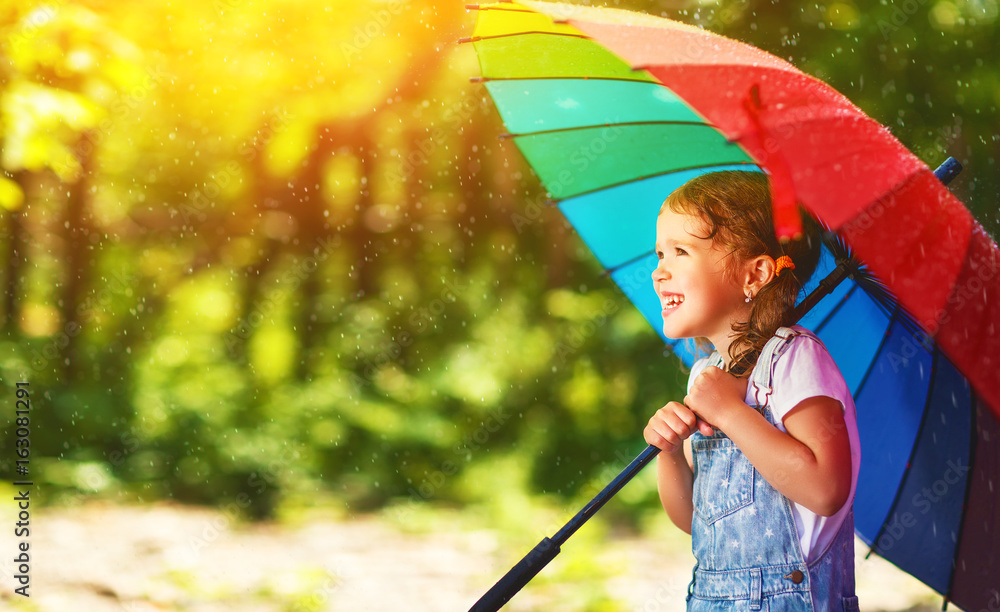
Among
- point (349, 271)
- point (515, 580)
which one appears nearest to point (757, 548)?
point (515, 580)

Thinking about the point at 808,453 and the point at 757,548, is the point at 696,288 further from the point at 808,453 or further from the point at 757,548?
the point at 757,548

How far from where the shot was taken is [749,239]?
1740 millimetres

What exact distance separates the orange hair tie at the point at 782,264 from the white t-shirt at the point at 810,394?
17cm

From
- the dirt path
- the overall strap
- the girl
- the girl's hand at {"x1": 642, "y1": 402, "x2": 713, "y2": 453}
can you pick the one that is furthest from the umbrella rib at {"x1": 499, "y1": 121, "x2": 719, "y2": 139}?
the dirt path

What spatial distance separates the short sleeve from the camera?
5.10 feet

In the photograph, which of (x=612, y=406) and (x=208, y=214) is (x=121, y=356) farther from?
(x=612, y=406)

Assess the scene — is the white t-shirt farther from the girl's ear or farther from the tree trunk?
the tree trunk

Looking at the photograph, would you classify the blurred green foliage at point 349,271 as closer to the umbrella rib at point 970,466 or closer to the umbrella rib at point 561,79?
the umbrella rib at point 970,466

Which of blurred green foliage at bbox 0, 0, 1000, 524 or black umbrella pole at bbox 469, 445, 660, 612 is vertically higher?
blurred green foliage at bbox 0, 0, 1000, 524

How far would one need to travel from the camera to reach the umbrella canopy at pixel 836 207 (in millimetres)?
1382

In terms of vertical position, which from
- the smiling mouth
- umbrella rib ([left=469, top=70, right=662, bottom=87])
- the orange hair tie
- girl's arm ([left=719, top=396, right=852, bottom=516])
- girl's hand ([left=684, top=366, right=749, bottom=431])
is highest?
umbrella rib ([left=469, top=70, right=662, bottom=87])

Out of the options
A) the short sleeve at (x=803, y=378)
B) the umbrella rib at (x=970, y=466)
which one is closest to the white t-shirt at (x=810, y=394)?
the short sleeve at (x=803, y=378)

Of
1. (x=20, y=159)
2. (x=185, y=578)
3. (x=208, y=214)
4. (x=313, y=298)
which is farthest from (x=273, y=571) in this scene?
(x=208, y=214)

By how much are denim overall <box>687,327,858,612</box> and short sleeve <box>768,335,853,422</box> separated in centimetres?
2
